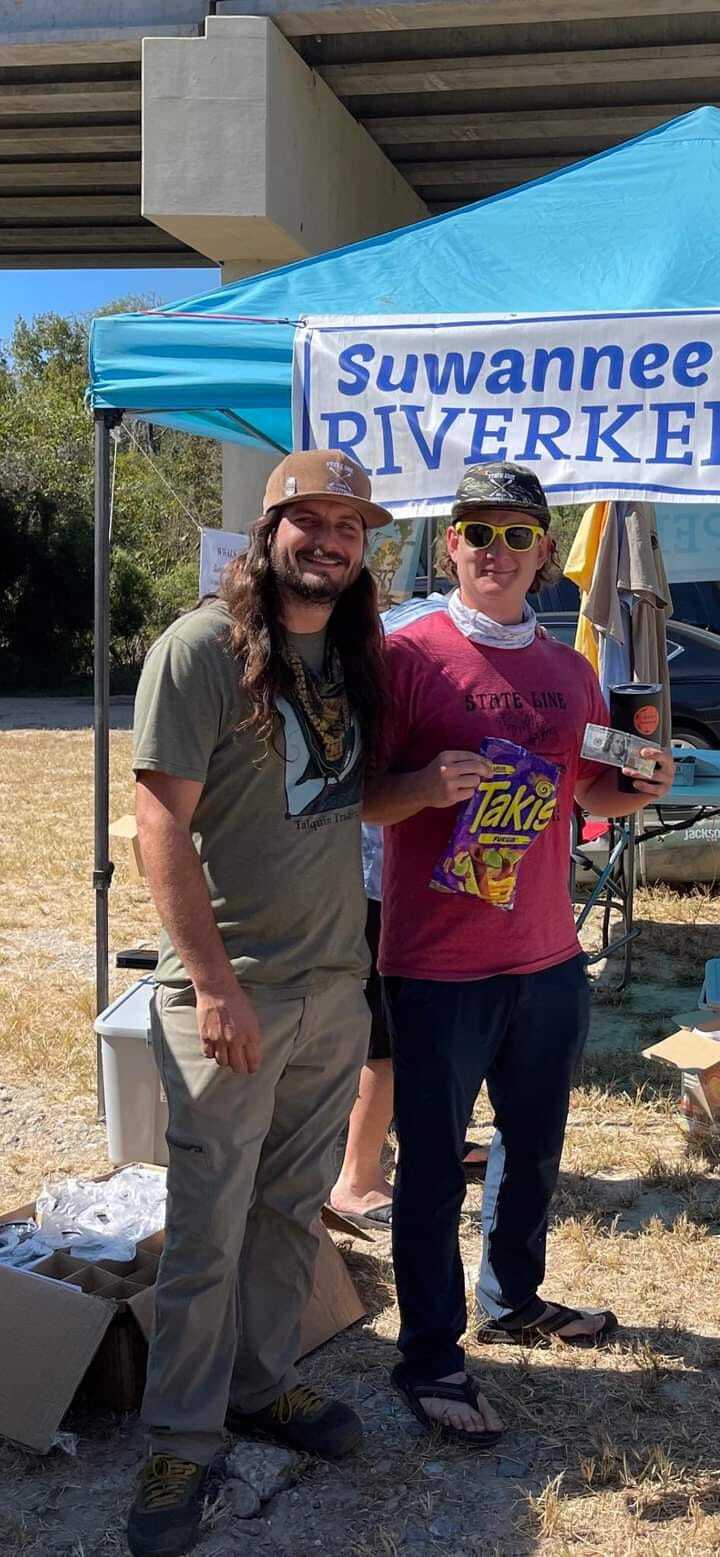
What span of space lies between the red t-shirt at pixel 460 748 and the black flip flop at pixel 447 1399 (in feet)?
2.80

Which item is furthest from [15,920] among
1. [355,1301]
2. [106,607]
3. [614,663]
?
[355,1301]

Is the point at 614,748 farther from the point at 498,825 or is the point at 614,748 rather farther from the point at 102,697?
the point at 102,697

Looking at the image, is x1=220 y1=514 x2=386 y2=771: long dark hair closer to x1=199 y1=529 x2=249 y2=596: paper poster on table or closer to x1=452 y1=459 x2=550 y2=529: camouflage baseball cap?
x1=452 y1=459 x2=550 y2=529: camouflage baseball cap

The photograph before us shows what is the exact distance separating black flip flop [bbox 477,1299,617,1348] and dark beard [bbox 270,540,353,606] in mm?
1749

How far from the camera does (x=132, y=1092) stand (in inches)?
150

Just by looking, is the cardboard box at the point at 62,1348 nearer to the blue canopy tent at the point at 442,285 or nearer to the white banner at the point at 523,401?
the blue canopy tent at the point at 442,285

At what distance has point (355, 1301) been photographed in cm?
326

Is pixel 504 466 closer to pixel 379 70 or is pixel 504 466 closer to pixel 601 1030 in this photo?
pixel 601 1030

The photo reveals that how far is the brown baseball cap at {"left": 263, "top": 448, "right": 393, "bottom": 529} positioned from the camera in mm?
2379

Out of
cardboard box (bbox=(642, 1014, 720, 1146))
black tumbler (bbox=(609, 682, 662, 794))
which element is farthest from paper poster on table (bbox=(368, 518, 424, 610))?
black tumbler (bbox=(609, 682, 662, 794))

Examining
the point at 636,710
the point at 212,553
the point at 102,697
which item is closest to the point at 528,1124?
the point at 636,710

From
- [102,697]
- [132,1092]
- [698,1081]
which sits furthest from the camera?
[102,697]

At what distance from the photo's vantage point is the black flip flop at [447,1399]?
2.72 m

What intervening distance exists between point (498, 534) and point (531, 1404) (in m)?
1.81
